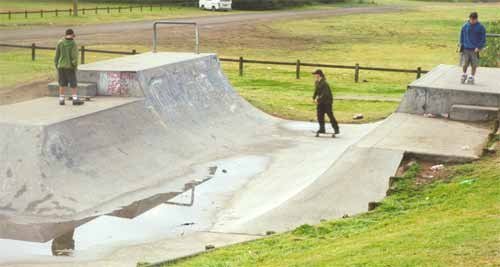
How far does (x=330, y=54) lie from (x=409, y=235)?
1354 inches

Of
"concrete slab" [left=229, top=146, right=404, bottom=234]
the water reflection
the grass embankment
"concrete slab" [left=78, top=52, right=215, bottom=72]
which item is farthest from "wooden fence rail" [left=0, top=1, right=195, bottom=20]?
the water reflection

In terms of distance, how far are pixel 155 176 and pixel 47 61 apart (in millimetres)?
19728

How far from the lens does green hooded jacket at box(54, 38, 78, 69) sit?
51.7ft

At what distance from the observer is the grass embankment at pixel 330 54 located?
25.8 meters

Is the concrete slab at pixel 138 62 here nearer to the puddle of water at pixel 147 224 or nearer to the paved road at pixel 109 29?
the puddle of water at pixel 147 224

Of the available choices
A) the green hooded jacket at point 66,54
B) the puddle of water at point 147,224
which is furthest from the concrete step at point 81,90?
the puddle of water at point 147,224

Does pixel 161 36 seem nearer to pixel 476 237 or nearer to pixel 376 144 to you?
pixel 376 144

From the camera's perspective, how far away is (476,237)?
8.04m

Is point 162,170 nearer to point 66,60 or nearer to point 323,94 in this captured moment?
point 66,60

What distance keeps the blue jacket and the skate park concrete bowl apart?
5.80 feet

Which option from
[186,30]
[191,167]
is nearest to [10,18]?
[186,30]

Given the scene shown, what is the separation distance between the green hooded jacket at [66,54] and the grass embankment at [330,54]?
27.7 ft

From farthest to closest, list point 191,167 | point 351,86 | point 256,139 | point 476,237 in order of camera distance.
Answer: point 351,86
point 256,139
point 191,167
point 476,237

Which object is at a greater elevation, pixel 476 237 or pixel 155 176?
pixel 476 237
